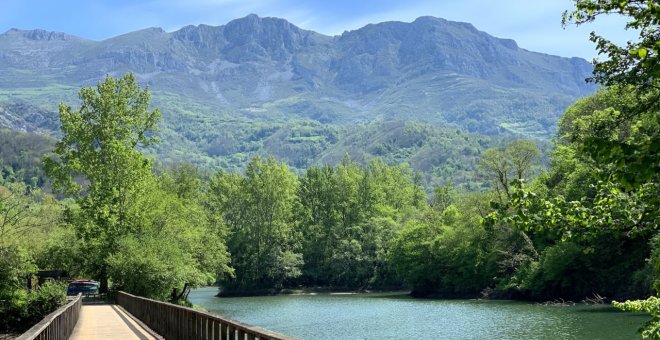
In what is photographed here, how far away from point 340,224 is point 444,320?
189 ft

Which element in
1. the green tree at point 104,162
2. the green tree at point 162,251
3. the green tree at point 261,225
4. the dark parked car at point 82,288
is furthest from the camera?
the green tree at point 261,225

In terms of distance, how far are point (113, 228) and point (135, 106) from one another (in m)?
11.8

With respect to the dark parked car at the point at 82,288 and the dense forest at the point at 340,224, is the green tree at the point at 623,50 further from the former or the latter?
the dark parked car at the point at 82,288

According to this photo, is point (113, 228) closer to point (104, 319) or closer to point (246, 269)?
point (104, 319)

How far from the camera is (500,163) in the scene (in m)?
69.8

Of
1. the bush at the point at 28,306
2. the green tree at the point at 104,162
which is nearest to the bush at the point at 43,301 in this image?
the bush at the point at 28,306

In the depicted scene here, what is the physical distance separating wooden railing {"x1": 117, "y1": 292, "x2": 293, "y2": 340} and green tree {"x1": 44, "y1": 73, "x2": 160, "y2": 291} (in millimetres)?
26673

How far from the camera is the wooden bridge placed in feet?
41.1

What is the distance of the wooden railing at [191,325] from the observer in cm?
1091

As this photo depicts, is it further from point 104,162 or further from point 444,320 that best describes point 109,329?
point 104,162

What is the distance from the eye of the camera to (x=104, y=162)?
6031cm

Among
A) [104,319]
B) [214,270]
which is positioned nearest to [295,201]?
[214,270]

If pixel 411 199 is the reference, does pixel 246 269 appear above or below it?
below

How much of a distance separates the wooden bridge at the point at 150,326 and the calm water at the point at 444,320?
606 inches
